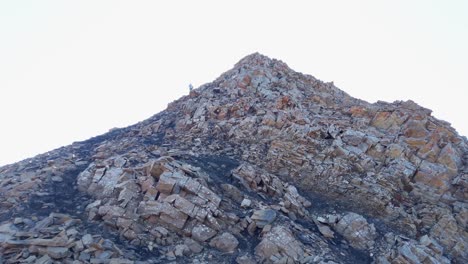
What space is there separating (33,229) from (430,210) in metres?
16.5

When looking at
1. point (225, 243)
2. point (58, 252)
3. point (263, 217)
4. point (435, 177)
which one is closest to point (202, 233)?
point (225, 243)

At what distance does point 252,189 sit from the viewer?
1720 cm

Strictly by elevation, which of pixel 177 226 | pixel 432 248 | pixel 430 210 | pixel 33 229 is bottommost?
pixel 33 229

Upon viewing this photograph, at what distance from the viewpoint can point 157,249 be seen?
13.8 meters

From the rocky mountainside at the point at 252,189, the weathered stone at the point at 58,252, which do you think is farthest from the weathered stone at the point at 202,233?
the weathered stone at the point at 58,252

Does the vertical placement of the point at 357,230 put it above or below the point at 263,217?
above

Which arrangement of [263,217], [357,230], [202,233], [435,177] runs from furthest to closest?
[435,177], [357,230], [263,217], [202,233]

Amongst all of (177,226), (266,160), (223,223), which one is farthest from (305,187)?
(177,226)

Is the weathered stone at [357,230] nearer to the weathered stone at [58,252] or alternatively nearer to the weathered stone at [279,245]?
the weathered stone at [279,245]

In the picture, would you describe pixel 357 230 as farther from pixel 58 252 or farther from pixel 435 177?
pixel 58 252

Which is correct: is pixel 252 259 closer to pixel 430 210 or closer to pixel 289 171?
pixel 289 171

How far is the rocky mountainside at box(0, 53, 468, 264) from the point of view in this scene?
14.0m

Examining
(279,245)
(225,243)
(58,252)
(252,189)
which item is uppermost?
(252,189)

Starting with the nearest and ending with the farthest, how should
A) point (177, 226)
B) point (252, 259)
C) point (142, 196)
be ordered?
1. point (252, 259)
2. point (177, 226)
3. point (142, 196)
